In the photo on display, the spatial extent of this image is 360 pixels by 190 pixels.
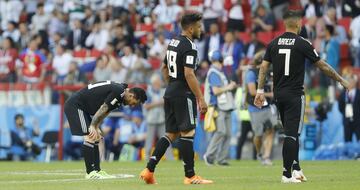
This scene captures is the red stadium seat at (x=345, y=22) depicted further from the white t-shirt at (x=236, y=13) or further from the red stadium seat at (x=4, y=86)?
the red stadium seat at (x=4, y=86)

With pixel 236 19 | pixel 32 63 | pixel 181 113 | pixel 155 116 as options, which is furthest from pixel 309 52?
pixel 32 63

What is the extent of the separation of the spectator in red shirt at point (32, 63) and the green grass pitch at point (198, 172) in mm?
9393

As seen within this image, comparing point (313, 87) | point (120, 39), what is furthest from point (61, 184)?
point (120, 39)

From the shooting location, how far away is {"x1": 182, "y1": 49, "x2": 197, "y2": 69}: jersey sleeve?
→ 1466 centimetres

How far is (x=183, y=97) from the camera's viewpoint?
14867 millimetres

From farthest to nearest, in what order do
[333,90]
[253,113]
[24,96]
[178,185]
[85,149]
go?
[24,96], [333,90], [253,113], [85,149], [178,185]

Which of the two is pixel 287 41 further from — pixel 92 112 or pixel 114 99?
pixel 92 112

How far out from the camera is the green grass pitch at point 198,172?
14.2 m

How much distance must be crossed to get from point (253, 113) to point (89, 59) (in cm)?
1028

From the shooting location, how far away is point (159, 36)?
3055 centimetres

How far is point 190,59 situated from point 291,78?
4.73ft

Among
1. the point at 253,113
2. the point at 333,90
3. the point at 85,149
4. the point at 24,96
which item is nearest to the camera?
the point at 85,149

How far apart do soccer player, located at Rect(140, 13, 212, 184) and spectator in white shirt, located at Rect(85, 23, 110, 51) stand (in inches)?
685

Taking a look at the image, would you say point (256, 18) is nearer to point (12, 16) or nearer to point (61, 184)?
point (12, 16)
